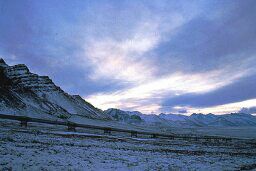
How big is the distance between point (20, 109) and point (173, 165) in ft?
285

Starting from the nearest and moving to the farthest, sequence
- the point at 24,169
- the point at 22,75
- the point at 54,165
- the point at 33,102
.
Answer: the point at 24,169
the point at 54,165
the point at 33,102
the point at 22,75

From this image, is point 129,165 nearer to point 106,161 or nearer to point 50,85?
point 106,161

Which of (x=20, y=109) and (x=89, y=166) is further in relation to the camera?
(x=20, y=109)

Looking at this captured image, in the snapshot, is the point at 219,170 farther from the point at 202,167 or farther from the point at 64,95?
the point at 64,95

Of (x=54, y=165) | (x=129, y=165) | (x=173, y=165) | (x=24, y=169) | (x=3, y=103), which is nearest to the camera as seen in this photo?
(x=24, y=169)

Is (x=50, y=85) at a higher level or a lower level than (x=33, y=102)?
higher

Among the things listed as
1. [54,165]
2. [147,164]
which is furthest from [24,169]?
[147,164]

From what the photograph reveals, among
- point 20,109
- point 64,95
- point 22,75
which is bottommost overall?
point 20,109

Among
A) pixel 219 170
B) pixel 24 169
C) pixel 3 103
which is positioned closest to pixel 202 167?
pixel 219 170

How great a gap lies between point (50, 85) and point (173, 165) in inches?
6325

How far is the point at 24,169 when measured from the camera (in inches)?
300

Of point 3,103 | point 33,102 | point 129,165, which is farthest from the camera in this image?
point 33,102

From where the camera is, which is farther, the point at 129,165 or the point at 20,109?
the point at 20,109

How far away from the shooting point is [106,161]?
408 inches
